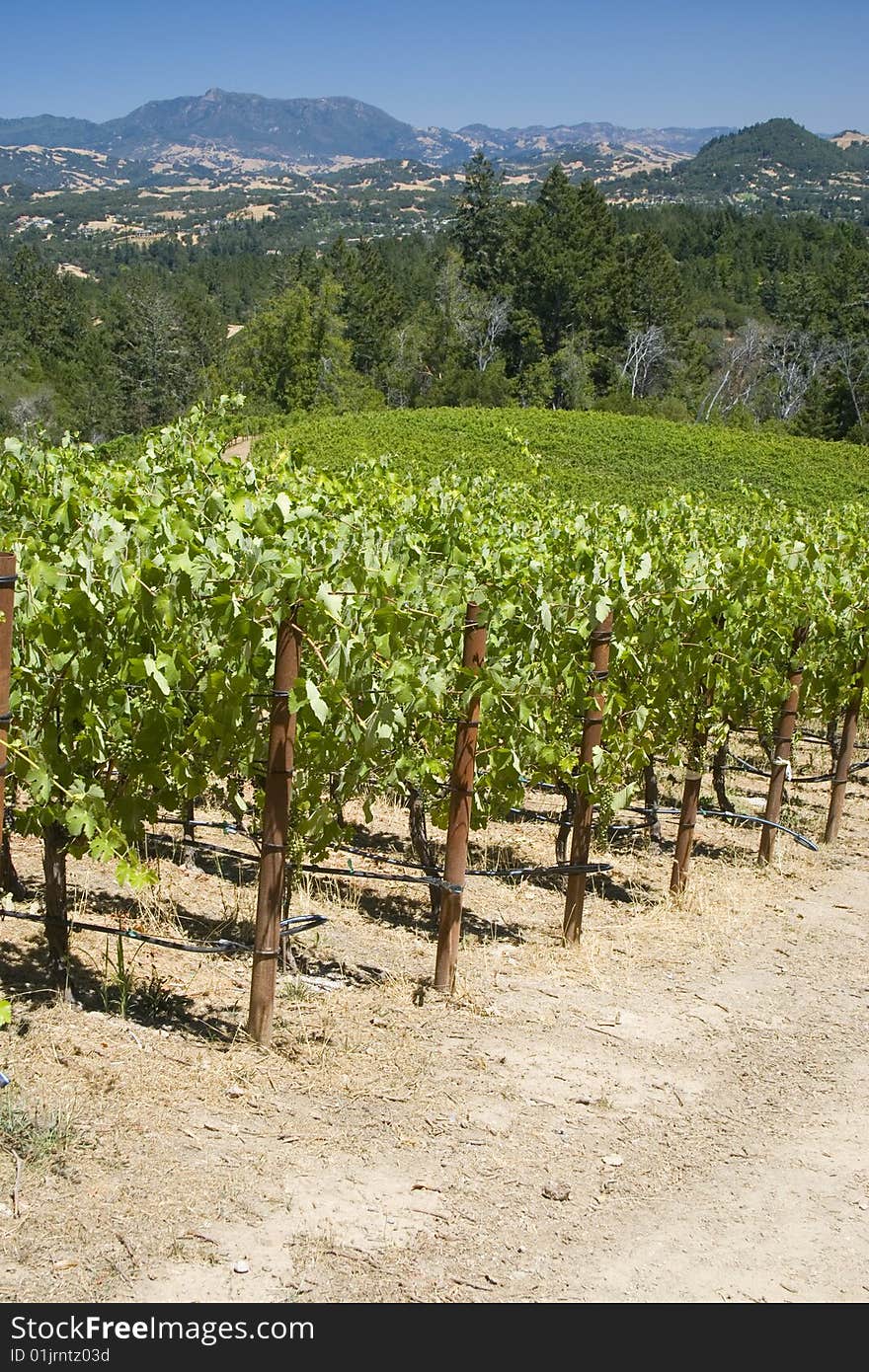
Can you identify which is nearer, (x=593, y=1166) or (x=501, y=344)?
(x=593, y=1166)

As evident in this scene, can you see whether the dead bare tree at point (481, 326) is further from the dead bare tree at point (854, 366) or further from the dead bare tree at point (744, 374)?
the dead bare tree at point (854, 366)

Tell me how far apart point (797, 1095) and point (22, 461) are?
18.7 ft

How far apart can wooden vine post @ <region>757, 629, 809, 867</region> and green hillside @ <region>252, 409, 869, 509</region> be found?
22.3m

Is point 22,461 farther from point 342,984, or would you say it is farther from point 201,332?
point 201,332

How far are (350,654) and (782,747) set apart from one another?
13.7 ft

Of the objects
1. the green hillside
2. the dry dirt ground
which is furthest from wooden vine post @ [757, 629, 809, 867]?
the green hillside

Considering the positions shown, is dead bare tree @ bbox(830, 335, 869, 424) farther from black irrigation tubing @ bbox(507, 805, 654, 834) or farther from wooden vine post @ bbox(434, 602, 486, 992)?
wooden vine post @ bbox(434, 602, 486, 992)

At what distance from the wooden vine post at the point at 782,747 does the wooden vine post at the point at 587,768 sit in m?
2.14

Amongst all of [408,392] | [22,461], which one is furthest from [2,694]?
[408,392]

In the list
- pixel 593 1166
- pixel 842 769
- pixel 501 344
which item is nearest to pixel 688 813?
pixel 842 769

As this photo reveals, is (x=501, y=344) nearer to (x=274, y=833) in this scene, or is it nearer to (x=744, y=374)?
(x=744, y=374)

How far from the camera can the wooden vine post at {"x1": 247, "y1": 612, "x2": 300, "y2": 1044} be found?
405cm

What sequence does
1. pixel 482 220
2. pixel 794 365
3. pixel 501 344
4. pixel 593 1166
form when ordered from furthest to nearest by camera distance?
1. pixel 482 220
2. pixel 501 344
3. pixel 794 365
4. pixel 593 1166

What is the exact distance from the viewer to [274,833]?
4.12 metres
